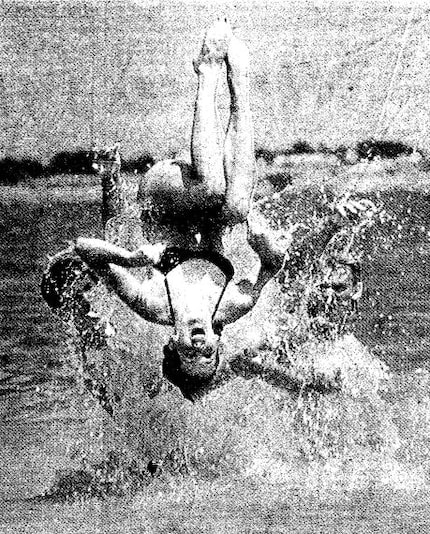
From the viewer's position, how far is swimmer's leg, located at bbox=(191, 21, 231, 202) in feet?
12.1

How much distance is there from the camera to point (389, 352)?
5.12 meters

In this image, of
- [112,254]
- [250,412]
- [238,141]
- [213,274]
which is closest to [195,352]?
[213,274]

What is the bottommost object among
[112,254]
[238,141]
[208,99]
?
[112,254]

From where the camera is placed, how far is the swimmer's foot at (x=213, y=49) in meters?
3.67

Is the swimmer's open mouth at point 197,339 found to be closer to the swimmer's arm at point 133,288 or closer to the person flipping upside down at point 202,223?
the person flipping upside down at point 202,223

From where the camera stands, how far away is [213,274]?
13.0 feet

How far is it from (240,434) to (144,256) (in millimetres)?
1317

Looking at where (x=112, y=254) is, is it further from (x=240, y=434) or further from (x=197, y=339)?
(x=240, y=434)

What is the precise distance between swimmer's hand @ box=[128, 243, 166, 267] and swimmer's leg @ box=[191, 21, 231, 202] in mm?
391

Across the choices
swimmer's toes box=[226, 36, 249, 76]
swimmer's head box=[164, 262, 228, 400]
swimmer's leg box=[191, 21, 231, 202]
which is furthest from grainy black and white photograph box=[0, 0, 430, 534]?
swimmer's toes box=[226, 36, 249, 76]

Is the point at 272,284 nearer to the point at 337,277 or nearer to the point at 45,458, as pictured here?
the point at 337,277

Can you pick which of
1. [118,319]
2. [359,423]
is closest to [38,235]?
[118,319]

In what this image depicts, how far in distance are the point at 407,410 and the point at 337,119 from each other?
1.63 m

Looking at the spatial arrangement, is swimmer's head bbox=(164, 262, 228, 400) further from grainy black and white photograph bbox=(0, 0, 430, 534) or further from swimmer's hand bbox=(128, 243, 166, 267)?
swimmer's hand bbox=(128, 243, 166, 267)
